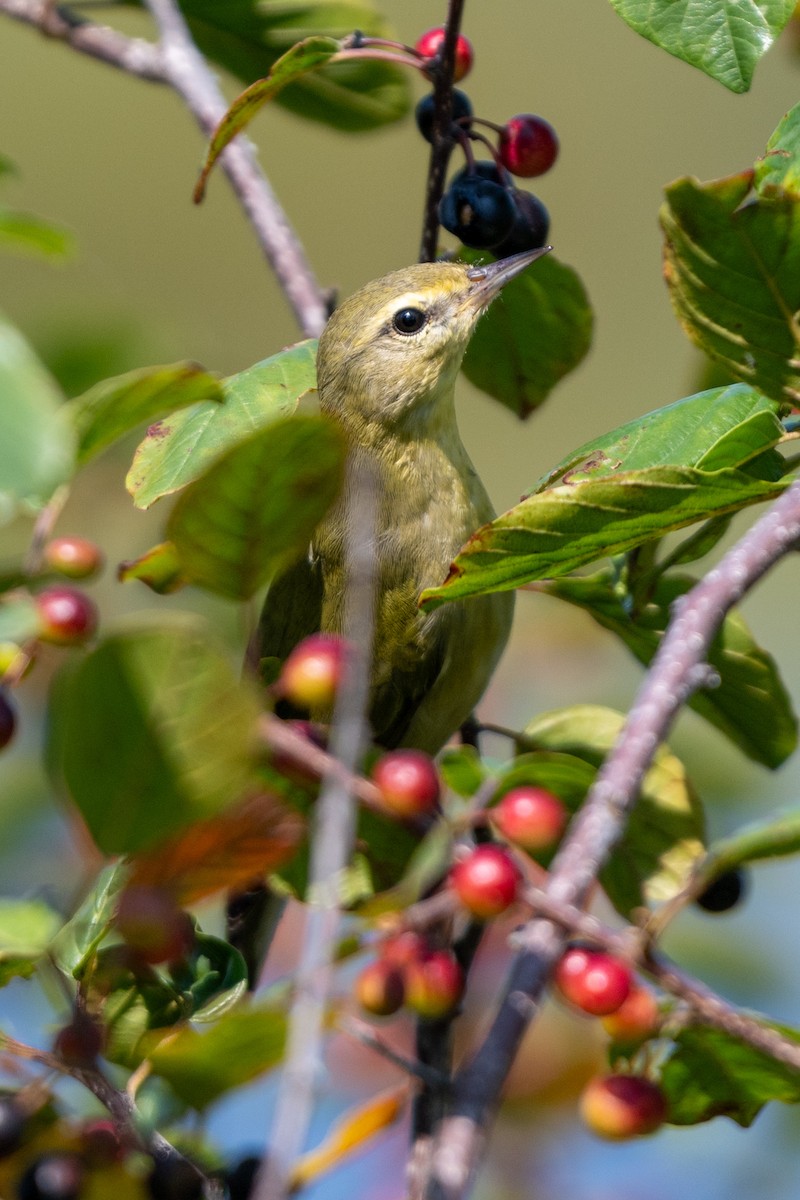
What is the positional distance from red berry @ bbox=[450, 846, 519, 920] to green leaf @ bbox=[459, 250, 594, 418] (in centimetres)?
149

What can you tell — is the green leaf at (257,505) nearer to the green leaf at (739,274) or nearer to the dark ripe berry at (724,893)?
the green leaf at (739,274)

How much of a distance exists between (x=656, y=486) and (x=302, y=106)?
6.32ft

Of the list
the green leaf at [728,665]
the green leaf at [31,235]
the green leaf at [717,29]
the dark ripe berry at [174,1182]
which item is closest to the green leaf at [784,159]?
the green leaf at [717,29]

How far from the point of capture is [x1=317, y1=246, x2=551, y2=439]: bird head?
3.07 metres

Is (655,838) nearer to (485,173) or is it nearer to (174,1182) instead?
(174,1182)

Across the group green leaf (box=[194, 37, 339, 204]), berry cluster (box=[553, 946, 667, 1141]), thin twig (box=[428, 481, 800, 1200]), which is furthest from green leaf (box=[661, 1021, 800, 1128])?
green leaf (box=[194, 37, 339, 204])

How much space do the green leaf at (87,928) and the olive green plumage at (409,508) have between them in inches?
46.3

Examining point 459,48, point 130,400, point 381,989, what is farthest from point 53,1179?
point 459,48

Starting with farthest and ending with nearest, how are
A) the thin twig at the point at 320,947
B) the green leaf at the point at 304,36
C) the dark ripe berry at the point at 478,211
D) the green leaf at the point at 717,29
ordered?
1. the green leaf at the point at 304,36
2. the dark ripe berry at the point at 478,211
3. the green leaf at the point at 717,29
4. the thin twig at the point at 320,947

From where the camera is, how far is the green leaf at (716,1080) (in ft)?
4.25

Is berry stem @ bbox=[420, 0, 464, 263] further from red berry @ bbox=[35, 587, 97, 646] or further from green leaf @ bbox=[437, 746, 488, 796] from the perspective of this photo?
red berry @ bbox=[35, 587, 97, 646]

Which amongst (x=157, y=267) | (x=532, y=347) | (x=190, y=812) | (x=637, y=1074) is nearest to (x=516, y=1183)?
(x=637, y=1074)

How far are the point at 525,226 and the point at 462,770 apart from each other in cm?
125

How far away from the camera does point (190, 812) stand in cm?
104
